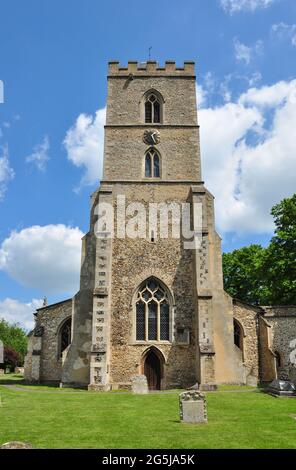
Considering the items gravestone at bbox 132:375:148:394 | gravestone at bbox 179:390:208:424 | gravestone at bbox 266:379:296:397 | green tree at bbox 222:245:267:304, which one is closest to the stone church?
gravestone at bbox 132:375:148:394

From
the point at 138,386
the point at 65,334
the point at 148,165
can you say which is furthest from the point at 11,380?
the point at 148,165

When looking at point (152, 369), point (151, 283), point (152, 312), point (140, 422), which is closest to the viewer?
point (140, 422)

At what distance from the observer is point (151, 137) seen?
26.1 m

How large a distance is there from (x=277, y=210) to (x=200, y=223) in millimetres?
10517

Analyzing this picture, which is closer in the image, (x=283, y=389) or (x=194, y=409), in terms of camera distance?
(x=194, y=409)

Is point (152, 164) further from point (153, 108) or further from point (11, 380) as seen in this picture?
point (11, 380)

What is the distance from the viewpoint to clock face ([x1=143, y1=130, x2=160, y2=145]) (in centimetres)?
2611

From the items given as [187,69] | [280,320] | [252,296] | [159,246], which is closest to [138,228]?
[159,246]

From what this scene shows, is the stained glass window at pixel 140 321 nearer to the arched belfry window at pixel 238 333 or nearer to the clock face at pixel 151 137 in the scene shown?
the arched belfry window at pixel 238 333

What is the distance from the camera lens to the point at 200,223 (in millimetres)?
23234

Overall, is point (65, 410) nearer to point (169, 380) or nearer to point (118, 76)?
point (169, 380)

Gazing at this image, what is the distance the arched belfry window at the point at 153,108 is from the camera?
2731 cm

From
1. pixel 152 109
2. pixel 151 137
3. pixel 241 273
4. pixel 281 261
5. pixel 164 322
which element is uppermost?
pixel 152 109

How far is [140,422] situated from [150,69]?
23.4 m
